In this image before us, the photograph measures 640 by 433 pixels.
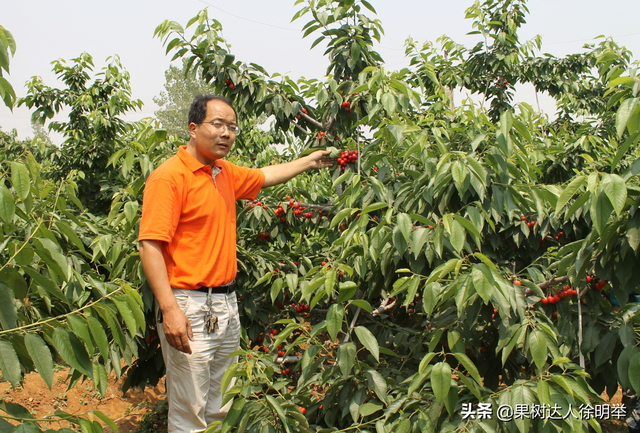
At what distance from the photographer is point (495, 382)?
79.7 inches

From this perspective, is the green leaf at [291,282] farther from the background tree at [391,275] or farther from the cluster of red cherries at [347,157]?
the cluster of red cherries at [347,157]

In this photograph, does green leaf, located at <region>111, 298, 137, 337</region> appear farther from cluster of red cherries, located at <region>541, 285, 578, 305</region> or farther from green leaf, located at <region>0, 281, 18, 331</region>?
cluster of red cherries, located at <region>541, 285, 578, 305</region>

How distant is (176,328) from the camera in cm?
199

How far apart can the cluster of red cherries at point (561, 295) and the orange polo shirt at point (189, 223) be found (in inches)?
61.3

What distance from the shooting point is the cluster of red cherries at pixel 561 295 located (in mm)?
1836

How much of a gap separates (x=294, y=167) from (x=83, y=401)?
362 cm

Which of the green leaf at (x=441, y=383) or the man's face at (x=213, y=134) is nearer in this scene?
the green leaf at (x=441, y=383)

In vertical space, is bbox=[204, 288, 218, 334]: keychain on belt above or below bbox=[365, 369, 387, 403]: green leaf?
above

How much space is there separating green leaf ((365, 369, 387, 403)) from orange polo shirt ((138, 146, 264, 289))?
944 mm

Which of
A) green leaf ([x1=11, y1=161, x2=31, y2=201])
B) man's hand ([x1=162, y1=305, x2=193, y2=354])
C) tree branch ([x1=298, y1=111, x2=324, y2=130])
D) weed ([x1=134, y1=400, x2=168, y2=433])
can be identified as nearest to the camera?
green leaf ([x1=11, y1=161, x2=31, y2=201])

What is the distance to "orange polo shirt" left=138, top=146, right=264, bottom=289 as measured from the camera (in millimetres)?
2063

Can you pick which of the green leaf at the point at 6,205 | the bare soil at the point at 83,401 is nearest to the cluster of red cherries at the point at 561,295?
the green leaf at the point at 6,205

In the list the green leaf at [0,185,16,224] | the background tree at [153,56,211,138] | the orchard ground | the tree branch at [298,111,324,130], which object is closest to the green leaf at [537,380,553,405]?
the green leaf at [0,185,16,224]

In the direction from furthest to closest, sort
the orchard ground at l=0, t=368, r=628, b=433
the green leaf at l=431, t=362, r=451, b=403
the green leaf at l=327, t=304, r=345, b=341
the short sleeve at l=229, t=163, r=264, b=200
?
the orchard ground at l=0, t=368, r=628, b=433, the short sleeve at l=229, t=163, r=264, b=200, the green leaf at l=327, t=304, r=345, b=341, the green leaf at l=431, t=362, r=451, b=403
